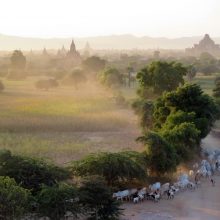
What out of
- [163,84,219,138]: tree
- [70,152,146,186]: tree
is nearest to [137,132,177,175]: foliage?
[70,152,146,186]: tree

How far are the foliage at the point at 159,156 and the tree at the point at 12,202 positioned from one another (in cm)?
993

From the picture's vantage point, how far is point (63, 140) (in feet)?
114

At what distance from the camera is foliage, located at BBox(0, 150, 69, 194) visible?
1988 centimetres

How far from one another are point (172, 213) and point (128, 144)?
13932 millimetres

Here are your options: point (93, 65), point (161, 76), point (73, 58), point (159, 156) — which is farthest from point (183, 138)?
point (73, 58)

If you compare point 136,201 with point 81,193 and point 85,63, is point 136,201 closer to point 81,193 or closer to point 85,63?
point 81,193

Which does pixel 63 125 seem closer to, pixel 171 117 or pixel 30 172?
pixel 171 117

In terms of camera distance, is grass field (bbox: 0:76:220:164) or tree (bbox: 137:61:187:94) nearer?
grass field (bbox: 0:76:220:164)

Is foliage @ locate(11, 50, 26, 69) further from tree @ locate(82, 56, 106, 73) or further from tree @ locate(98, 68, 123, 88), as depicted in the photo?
tree @ locate(98, 68, 123, 88)

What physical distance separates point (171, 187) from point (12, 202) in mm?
9697

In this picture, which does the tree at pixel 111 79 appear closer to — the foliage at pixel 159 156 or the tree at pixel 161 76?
the tree at pixel 161 76

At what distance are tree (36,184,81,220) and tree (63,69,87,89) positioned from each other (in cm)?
5828

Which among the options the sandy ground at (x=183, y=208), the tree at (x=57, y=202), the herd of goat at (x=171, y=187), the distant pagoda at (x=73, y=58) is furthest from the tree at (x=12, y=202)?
the distant pagoda at (x=73, y=58)

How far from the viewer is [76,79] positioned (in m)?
75.4
